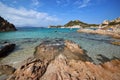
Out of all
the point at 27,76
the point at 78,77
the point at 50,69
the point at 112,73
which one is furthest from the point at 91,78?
the point at 27,76

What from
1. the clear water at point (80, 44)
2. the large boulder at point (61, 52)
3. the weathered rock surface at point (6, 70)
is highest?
the weathered rock surface at point (6, 70)

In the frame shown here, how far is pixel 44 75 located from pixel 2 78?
3541 millimetres

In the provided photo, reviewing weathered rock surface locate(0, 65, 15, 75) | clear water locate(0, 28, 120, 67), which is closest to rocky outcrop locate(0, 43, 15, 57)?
clear water locate(0, 28, 120, 67)

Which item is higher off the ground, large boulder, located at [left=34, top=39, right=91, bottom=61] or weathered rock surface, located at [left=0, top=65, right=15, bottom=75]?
weathered rock surface, located at [left=0, top=65, right=15, bottom=75]

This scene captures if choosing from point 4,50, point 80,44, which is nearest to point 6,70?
point 4,50

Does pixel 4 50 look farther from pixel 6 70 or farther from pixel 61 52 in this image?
pixel 61 52

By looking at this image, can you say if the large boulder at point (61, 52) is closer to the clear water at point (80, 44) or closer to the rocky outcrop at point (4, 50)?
the clear water at point (80, 44)

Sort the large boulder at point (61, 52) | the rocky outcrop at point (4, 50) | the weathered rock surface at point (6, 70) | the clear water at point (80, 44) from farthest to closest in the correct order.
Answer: the rocky outcrop at point (4, 50) → the clear water at point (80, 44) → the large boulder at point (61, 52) → the weathered rock surface at point (6, 70)

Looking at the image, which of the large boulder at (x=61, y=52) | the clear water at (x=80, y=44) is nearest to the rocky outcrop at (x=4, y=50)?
the clear water at (x=80, y=44)

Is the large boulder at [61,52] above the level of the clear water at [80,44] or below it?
above

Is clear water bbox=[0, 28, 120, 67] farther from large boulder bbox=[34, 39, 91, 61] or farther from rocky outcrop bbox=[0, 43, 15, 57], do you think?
large boulder bbox=[34, 39, 91, 61]

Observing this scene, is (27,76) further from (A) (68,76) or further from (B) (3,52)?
(B) (3,52)

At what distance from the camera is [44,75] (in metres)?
8.71

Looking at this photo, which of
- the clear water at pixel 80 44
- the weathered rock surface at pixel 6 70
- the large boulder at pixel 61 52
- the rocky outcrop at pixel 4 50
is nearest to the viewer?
the weathered rock surface at pixel 6 70
